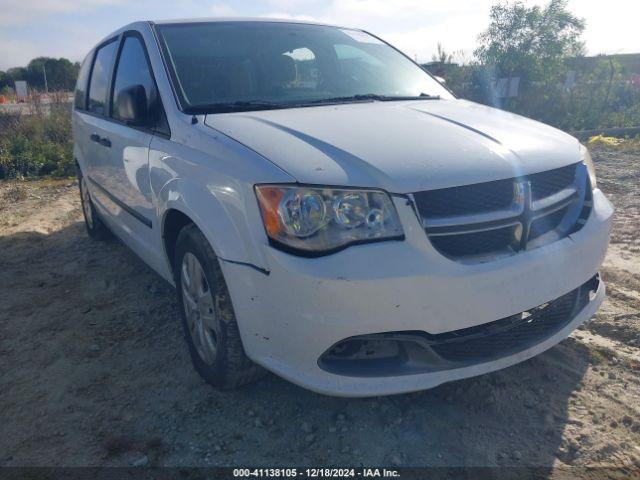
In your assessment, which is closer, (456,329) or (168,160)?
(456,329)

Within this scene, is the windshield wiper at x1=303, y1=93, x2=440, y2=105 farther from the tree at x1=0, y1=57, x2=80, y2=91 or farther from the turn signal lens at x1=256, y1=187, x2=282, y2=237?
the tree at x1=0, y1=57, x2=80, y2=91

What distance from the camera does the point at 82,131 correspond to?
4648mm

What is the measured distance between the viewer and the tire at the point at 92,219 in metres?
4.96

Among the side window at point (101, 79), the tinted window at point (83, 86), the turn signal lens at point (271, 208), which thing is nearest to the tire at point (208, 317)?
the turn signal lens at point (271, 208)

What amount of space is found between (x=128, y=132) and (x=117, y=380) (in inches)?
56.8

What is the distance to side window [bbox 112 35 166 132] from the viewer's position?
9.50 feet

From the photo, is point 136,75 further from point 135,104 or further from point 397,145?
point 397,145

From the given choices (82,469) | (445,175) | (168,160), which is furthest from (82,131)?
(445,175)

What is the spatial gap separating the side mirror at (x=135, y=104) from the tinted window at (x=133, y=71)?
0.17ft

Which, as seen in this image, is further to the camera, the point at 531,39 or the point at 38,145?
the point at 531,39

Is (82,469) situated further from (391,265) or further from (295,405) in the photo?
(391,265)

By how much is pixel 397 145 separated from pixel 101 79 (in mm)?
2886

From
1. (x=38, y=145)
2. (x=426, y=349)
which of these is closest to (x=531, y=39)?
(x=38, y=145)

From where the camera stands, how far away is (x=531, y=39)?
13.4 m
